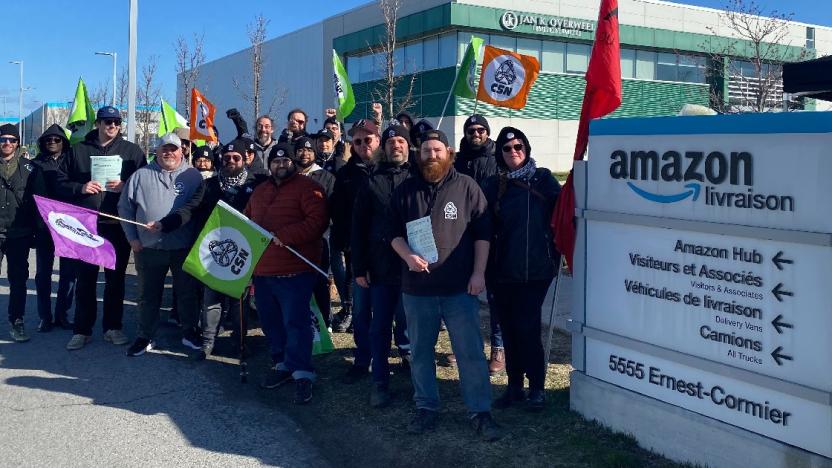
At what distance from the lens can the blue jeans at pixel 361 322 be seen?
20.6ft

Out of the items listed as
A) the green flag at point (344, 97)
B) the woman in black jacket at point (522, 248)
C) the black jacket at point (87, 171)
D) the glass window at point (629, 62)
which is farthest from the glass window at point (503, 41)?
the woman in black jacket at point (522, 248)

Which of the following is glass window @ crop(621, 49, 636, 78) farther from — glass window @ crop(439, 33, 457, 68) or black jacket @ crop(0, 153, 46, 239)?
black jacket @ crop(0, 153, 46, 239)

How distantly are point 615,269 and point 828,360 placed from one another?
146 centimetres

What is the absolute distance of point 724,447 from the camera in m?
4.36

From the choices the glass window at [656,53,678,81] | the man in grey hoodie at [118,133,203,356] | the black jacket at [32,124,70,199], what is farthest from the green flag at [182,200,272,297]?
the glass window at [656,53,678,81]

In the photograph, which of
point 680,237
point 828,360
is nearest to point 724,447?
point 828,360

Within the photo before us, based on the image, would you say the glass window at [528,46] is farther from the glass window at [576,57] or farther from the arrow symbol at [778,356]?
the arrow symbol at [778,356]

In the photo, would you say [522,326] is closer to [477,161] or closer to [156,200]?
[477,161]

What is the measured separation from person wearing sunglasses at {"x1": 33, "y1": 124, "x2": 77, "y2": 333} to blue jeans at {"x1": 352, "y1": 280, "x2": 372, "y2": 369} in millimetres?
3451

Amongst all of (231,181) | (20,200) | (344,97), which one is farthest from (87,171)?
(344,97)

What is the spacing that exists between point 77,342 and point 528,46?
33.5 meters

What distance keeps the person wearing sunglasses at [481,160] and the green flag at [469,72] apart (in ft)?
11.9

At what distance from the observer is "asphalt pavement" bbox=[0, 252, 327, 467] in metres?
5.02

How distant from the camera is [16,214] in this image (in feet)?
26.4
